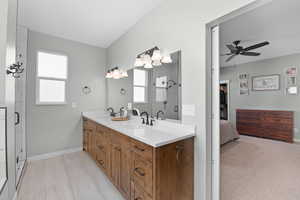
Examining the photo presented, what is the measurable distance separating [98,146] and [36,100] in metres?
1.76

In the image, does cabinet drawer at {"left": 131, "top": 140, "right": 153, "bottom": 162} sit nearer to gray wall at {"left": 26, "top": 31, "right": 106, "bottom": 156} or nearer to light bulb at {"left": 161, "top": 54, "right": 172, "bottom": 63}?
light bulb at {"left": 161, "top": 54, "right": 172, "bottom": 63}

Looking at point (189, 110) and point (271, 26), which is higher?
point (271, 26)

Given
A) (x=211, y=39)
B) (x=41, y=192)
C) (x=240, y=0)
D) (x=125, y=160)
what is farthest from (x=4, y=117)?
(x=240, y=0)

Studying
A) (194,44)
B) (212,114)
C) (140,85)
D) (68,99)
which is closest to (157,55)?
(194,44)

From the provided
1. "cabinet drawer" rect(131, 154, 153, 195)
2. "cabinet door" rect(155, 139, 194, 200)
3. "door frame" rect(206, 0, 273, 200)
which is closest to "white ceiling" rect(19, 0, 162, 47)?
"door frame" rect(206, 0, 273, 200)

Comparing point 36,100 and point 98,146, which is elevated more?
point 36,100

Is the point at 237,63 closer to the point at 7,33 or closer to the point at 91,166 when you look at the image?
the point at 91,166

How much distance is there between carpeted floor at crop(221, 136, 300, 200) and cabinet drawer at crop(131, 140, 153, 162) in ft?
4.06

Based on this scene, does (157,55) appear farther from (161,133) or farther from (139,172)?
(139,172)

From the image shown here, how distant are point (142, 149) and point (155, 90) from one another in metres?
1.10

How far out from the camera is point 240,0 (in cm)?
112

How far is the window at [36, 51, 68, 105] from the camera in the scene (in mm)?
2848

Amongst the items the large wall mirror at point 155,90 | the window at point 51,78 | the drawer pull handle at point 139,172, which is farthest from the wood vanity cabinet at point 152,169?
the window at point 51,78

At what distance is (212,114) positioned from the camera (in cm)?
142
